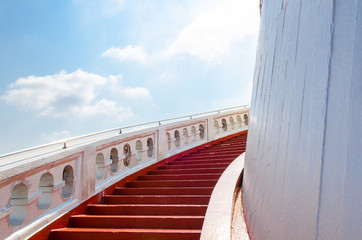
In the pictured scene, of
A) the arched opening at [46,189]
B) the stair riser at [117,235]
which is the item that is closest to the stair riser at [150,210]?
A: the stair riser at [117,235]

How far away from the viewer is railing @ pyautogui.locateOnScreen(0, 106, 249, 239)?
9.25 ft

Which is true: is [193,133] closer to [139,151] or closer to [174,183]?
[139,151]

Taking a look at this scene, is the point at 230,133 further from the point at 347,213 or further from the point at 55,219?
the point at 347,213

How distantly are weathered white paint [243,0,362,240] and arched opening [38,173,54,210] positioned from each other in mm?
2578

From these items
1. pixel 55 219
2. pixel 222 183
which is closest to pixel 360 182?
pixel 222 183

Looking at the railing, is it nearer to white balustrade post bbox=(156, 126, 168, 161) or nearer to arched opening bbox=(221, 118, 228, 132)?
white balustrade post bbox=(156, 126, 168, 161)

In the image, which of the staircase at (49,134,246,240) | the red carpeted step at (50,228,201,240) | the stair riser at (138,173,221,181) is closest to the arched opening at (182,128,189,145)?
the staircase at (49,134,246,240)

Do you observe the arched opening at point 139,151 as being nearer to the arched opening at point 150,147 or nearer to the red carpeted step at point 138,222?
the arched opening at point 150,147

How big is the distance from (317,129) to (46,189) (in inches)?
125

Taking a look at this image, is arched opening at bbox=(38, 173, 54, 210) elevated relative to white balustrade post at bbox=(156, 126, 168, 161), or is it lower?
lower

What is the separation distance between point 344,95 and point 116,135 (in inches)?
167

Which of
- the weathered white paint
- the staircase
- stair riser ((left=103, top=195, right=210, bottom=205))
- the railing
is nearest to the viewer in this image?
the weathered white paint

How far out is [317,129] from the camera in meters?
1.05

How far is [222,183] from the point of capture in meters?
3.26
